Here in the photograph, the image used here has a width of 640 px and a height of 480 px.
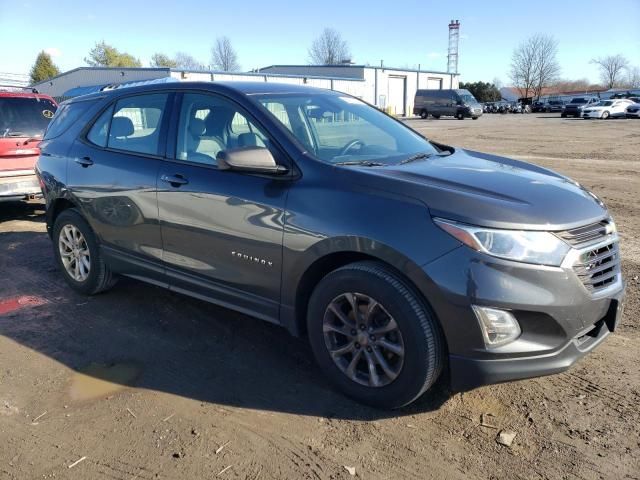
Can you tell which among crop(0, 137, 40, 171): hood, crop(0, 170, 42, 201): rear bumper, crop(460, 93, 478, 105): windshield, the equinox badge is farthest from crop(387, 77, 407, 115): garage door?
the equinox badge

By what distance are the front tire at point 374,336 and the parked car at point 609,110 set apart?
4492 cm

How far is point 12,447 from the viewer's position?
2.83m

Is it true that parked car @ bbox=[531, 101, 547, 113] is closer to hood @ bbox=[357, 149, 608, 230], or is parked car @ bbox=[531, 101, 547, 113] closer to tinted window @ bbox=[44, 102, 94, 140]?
tinted window @ bbox=[44, 102, 94, 140]

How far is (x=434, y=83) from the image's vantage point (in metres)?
67.8

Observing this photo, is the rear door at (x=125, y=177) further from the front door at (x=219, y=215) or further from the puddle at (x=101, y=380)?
the puddle at (x=101, y=380)

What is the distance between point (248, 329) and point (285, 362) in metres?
0.61

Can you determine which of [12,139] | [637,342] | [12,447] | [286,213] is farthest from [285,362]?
[12,139]

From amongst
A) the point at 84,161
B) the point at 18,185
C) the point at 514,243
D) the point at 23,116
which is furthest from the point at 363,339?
the point at 23,116

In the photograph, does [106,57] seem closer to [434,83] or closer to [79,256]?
[434,83]

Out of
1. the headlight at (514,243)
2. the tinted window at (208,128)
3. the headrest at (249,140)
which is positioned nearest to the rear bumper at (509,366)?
the headlight at (514,243)

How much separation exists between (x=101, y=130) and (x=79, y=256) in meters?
1.16

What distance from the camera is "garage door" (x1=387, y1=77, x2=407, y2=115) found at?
6025 cm

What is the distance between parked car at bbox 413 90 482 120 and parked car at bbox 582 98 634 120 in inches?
338

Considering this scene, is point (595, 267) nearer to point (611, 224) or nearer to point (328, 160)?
point (611, 224)
